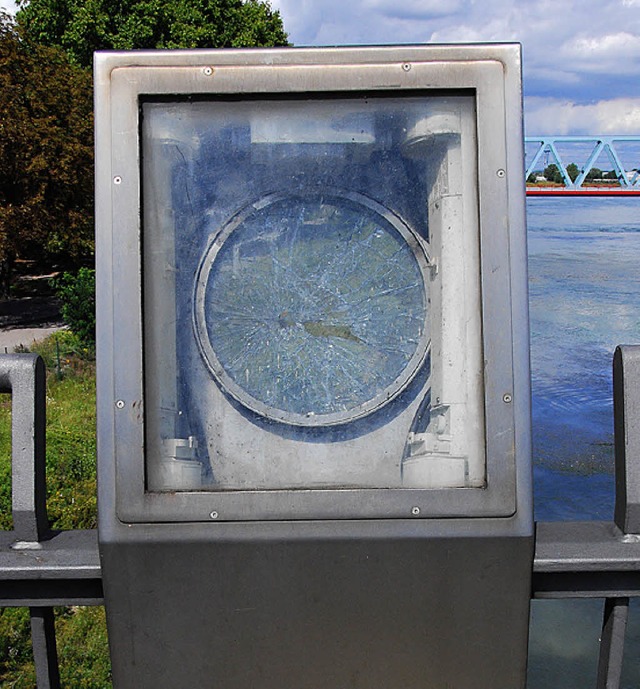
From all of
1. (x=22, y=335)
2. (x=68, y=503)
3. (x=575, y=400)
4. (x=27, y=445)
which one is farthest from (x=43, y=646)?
(x=22, y=335)

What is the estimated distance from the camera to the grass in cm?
403

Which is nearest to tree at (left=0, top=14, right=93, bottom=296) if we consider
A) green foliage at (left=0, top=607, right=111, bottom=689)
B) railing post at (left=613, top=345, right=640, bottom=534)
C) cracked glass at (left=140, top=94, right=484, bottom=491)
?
green foliage at (left=0, top=607, right=111, bottom=689)

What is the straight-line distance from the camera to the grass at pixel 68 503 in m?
4.03

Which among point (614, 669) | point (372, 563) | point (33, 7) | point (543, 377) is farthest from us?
point (33, 7)

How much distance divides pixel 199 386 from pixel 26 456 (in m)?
0.30

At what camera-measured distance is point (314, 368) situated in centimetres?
150

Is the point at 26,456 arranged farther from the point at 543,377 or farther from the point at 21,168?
the point at 21,168

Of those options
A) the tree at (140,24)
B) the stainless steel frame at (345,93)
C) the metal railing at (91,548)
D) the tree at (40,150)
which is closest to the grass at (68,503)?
the metal railing at (91,548)

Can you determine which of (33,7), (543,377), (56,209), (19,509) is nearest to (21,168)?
(56,209)

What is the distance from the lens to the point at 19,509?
1.52m

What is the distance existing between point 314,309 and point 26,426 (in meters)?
0.50

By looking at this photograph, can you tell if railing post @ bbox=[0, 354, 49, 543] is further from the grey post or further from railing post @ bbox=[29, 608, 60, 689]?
railing post @ bbox=[29, 608, 60, 689]

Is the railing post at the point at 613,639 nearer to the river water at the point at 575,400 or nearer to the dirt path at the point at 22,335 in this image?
the river water at the point at 575,400

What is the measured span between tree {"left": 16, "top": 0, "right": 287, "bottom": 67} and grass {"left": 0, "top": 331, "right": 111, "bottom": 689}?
1249cm
